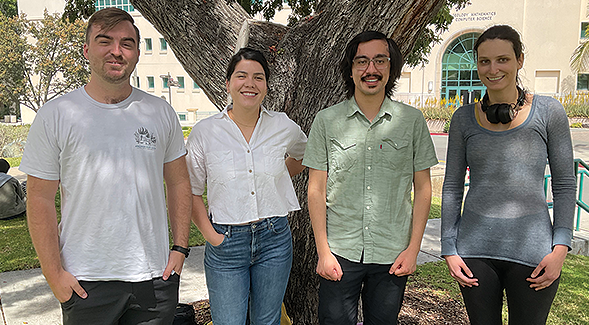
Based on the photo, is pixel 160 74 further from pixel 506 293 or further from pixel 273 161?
pixel 506 293

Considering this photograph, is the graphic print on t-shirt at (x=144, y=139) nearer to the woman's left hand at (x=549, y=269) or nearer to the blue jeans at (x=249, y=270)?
the blue jeans at (x=249, y=270)

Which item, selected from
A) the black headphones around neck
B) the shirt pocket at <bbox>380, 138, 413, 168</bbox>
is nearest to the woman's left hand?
the black headphones around neck

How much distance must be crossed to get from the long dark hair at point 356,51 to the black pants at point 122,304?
56.0 inches

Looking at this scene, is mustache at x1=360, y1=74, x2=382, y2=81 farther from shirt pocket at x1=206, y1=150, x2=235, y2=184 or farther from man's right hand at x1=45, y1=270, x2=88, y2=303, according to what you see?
man's right hand at x1=45, y1=270, x2=88, y2=303

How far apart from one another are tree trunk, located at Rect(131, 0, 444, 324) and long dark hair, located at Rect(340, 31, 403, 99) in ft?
2.34

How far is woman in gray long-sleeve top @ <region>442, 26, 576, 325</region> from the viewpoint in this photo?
6.88 feet

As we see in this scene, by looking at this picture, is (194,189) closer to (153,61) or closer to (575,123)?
(575,123)

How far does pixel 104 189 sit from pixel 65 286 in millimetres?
457

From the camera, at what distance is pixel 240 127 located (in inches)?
97.2

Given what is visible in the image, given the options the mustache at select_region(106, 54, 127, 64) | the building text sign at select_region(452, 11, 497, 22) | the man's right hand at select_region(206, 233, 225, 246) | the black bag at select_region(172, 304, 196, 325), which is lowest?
the black bag at select_region(172, 304, 196, 325)

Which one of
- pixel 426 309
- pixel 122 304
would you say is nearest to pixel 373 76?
pixel 122 304

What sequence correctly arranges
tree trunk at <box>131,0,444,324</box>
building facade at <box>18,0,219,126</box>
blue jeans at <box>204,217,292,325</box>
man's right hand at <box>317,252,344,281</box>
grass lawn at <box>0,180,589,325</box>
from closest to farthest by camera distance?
1. man's right hand at <box>317,252,344,281</box>
2. blue jeans at <box>204,217,292,325</box>
3. tree trunk at <box>131,0,444,324</box>
4. grass lawn at <box>0,180,589,325</box>
5. building facade at <box>18,0,219,126</box>

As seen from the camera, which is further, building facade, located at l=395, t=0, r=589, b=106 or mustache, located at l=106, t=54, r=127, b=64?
building facade, located at l=395, t=0, r=589, b=106

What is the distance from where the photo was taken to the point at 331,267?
7.36ft
